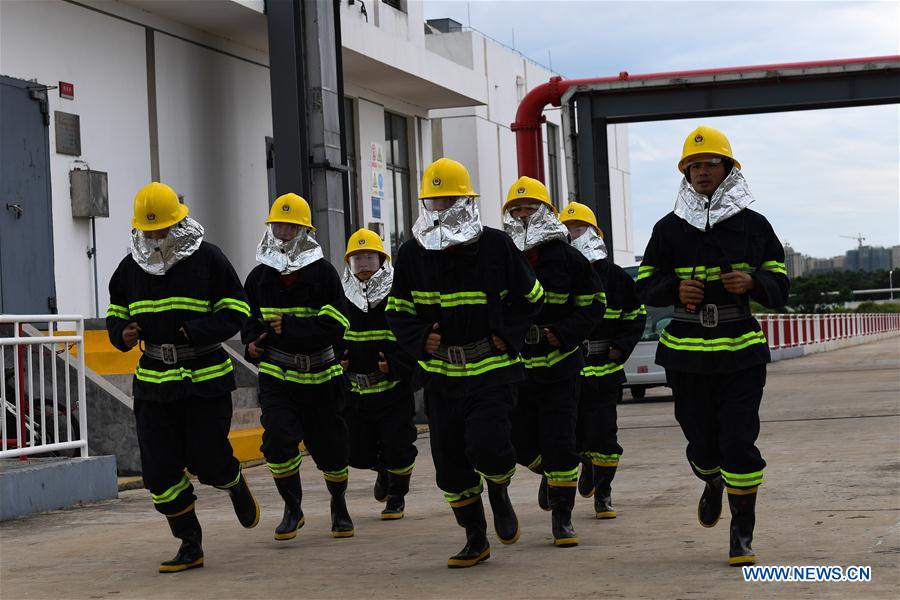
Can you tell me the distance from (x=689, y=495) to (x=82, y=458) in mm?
5037

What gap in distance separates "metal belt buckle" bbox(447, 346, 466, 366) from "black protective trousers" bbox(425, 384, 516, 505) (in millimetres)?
183

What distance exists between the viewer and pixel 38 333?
14375mm

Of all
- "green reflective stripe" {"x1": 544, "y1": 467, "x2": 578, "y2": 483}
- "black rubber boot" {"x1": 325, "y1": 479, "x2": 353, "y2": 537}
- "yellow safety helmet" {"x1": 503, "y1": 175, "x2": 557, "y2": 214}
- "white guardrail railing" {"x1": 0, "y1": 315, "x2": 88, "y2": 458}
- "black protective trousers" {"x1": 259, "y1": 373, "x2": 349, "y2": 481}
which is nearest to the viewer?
"green reflective stripe" {"x1": 544, "y1": 467, "x2": 578, "y2": 483}

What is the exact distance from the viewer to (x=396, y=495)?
9.75 meters

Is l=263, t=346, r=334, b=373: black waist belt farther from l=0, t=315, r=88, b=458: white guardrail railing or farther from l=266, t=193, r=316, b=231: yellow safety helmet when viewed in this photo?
l=0, t=315, r=88, b=458: white guardrail railing

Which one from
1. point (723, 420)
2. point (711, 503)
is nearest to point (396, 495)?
point (711, 503)

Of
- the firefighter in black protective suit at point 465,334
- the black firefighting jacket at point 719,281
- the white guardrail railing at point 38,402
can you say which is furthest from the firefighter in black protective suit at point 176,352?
the white guardrail railing at point 38,402

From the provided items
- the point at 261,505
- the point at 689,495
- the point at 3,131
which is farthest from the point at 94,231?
the point at 689,495

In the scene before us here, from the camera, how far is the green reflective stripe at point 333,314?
871 centimetres

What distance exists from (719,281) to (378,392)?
11.5ft

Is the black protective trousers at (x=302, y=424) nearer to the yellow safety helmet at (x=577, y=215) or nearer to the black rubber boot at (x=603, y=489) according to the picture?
the black rubber boot at (x=603, y=489)

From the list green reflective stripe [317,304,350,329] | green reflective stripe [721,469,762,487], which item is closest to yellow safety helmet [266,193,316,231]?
green reflective stripe [317,304,350,329]

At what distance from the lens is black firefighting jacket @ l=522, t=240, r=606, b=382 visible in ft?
26.6

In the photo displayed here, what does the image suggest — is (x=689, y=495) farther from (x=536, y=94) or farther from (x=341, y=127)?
(x=536, y=94)
